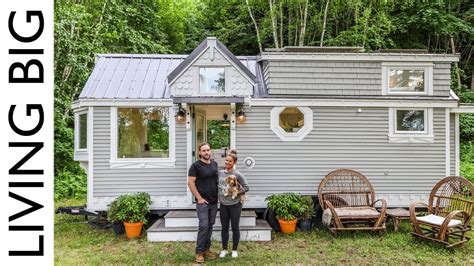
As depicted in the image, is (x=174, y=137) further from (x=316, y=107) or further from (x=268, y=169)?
(x=316, y=107)

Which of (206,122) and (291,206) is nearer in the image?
(291,206)

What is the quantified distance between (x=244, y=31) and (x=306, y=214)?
10943mm

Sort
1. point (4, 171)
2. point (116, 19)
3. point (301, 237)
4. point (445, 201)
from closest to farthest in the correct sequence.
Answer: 1. point (4, 171)
2. point (301, 237)
3. point (445, 201)
4. point (116, 19)

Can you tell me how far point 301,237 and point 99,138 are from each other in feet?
14.0

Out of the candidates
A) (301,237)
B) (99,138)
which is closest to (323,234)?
(301,237)

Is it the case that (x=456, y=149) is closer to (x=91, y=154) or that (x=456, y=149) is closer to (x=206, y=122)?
(x=206, y=122)

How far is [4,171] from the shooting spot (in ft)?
8.45

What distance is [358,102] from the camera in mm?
6402

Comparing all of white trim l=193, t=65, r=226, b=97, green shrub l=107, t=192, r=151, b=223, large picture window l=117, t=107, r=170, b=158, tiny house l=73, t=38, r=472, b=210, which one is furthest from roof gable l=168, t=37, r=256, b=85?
green shrub l=107, t=192, r=151, b=223

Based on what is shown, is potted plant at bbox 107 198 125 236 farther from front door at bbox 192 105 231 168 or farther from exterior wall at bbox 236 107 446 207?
exterior wall at bbox 236 107 446 207

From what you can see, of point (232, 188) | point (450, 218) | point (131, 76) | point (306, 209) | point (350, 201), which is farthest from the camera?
point (131, 76)

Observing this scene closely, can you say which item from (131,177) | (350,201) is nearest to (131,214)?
(131,177)

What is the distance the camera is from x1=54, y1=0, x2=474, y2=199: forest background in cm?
1005

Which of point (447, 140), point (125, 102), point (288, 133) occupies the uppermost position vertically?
point (125, 102)
